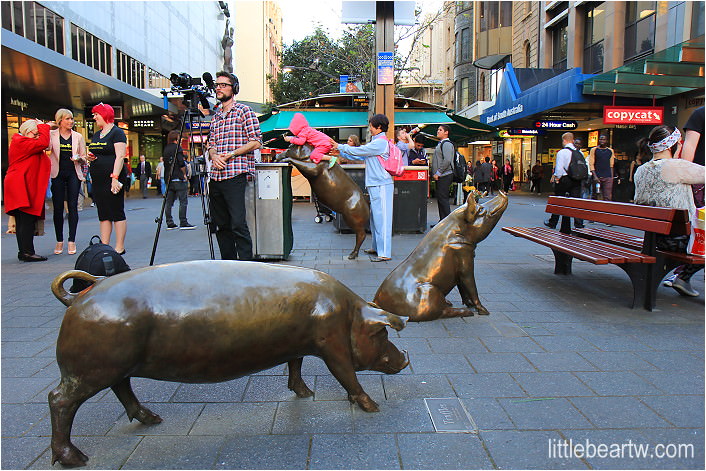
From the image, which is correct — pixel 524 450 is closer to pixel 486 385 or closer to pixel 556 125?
pixel 486 385

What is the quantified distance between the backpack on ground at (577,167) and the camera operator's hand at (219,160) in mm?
7463

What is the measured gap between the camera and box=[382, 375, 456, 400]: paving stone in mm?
2953

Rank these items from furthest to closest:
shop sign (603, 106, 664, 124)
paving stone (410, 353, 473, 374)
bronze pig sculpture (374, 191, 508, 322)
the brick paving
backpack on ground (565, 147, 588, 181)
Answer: shop sign (603, 106, 664, 124)
backpack on ground (565, 147, 588, 181)
bronze pig sculpture (374, 191, 508, 322)
paving stone (410, 353, 473, 374)
the brick paving

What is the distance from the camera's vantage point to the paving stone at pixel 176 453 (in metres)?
2.24

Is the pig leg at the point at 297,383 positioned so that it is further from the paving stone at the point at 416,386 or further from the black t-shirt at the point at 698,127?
the black t-shirt at the point at 698,127

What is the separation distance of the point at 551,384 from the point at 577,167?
8.10m

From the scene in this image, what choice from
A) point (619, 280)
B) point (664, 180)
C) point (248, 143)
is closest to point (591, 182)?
point (619, 280)

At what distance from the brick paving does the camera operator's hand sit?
2.10 metres

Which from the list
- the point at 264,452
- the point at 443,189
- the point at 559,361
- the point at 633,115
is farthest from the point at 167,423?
the point at 633,115

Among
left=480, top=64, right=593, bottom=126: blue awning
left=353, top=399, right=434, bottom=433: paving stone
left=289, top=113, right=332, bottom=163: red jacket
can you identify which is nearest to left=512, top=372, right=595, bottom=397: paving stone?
left=353, top=399, right=434, bottom=433: paving stone

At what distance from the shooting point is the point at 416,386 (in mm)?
3086

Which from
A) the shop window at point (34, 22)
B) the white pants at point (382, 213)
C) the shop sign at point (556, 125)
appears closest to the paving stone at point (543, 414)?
the white pants at point (382, 213)

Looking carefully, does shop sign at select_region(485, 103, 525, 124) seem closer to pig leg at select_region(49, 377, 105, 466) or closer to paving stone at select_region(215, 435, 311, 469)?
paving stone at select_region(215, 435, 311, 469)

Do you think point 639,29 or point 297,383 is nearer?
point 297,383
